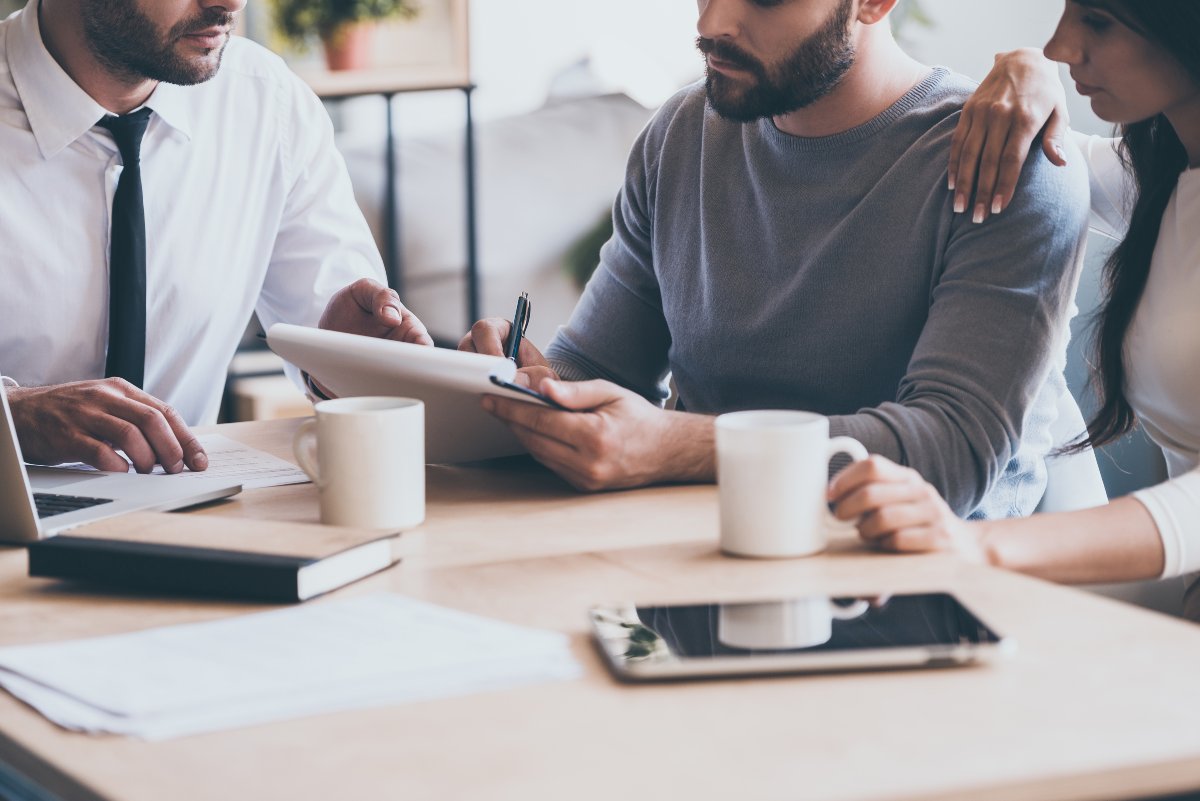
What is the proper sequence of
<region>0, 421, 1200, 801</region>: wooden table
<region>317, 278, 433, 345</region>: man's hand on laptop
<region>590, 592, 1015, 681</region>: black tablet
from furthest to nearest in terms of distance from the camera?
<region>317, 278, 433, 345</region>: man's hand on laptop, <region>590, 592, 1015, 681</region>: black tablet, <region>0, 421, 1200, 801</region>: wooden table

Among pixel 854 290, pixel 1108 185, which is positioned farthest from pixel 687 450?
pixel 1108 185

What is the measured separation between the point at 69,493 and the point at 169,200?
84 centimetres

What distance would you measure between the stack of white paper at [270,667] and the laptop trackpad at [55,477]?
463 millimetres

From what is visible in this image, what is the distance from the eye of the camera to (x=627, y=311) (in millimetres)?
Result: 1765

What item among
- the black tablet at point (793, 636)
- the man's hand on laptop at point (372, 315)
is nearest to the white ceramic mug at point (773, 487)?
the black tablet at point (793, 636)

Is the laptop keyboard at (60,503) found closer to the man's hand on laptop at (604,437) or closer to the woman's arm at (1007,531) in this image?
the man's hand on laptop at (604,437)

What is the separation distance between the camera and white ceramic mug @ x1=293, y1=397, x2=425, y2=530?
42.3 inches

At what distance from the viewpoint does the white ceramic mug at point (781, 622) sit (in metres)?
0.77

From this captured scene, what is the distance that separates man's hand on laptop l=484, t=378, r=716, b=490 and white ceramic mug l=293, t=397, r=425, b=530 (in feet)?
0.47

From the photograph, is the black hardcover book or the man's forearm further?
the man's forearm

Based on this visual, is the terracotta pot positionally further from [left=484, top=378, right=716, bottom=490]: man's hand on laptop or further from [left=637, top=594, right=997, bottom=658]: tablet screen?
Answer: [left=637, top=594, right=997, bottom=658]: tablet screen

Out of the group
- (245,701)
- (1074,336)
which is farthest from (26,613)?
(1074,336)

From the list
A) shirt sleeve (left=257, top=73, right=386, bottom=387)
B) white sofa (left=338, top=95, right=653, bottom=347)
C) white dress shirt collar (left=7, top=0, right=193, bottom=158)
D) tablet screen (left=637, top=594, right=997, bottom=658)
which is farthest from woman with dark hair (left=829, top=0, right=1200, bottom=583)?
white sofa (left=338, top=95, right=653, bottom=347)

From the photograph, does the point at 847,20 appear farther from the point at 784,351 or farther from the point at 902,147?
the point at 784,351
